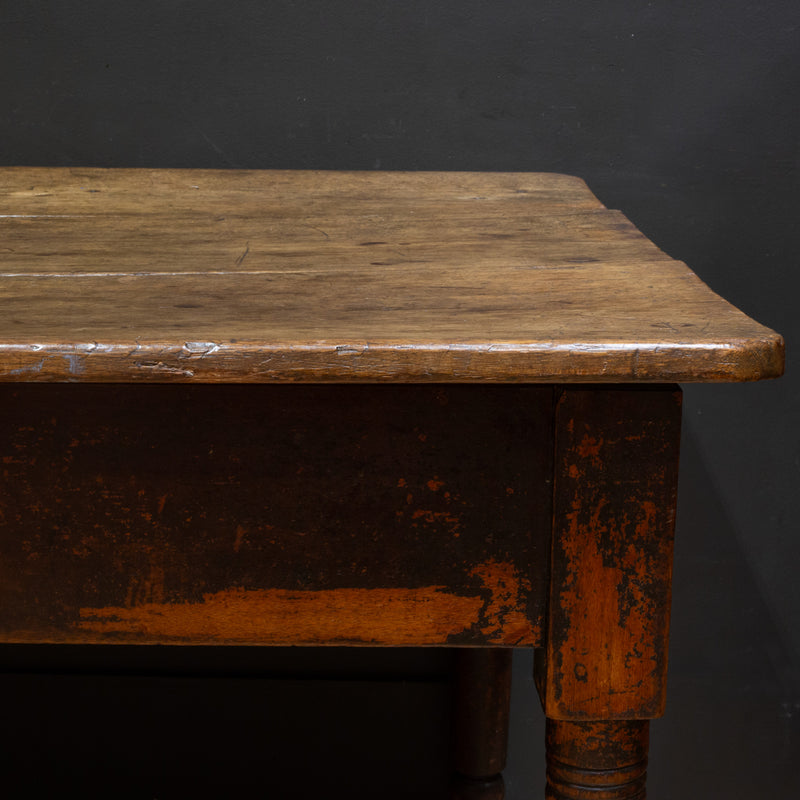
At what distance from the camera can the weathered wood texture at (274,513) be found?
0.51 meters

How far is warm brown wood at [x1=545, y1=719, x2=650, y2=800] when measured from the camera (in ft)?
1.84

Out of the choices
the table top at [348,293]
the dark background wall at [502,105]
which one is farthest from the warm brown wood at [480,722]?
the table top at [348,293]

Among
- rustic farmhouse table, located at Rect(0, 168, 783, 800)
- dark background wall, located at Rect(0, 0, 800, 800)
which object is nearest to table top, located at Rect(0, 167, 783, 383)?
rustic farmhouse table, located at Rect(0, 168, 783, 800)

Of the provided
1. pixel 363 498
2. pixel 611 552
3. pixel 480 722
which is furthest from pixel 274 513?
pixel 480 722

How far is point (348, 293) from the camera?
573 mm

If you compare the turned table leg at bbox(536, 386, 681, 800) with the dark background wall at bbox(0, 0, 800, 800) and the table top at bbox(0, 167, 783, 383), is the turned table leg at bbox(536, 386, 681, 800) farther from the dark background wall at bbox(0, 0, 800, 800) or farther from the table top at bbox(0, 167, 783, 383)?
the dark background wall at bbox(0, 0, 800, 800)

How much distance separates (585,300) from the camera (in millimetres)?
546

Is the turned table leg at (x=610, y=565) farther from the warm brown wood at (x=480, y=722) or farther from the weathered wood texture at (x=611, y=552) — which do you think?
the warm brown wood at (x=480, y=722)

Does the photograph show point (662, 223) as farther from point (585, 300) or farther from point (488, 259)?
point (585, 300)

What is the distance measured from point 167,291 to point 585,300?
24 cm

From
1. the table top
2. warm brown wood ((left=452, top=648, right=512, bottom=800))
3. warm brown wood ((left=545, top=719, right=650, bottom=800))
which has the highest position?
the table top

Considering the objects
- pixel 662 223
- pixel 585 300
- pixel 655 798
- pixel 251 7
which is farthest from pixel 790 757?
pixel 251 7

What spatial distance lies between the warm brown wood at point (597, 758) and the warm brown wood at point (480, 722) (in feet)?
2.17

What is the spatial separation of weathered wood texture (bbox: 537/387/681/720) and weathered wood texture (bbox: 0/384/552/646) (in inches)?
0.5
